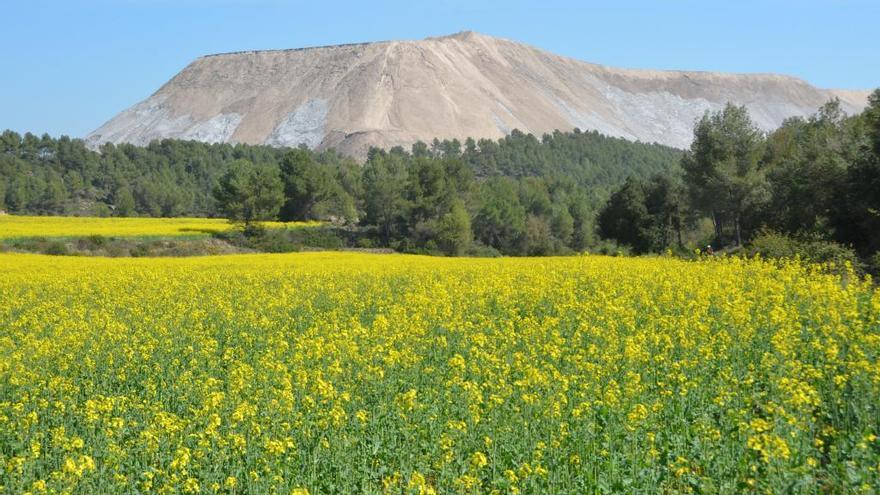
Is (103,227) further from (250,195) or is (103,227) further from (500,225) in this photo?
(500,225)

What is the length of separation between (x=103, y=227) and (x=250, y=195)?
1743 cm

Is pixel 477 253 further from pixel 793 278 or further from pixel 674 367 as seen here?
pixel 674 367

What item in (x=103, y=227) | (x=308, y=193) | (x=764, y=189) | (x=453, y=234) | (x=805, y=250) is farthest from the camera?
(x=308, y=193)

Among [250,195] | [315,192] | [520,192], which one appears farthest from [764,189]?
[520,192]

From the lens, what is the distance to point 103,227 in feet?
222

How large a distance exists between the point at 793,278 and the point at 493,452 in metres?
15.3

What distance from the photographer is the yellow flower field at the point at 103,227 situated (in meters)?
60.1

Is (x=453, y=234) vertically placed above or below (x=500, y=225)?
below

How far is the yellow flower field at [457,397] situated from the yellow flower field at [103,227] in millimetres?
42956

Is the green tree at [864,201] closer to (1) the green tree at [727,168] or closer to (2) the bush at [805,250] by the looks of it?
(2) the bush at [805,250]

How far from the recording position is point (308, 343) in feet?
46.3

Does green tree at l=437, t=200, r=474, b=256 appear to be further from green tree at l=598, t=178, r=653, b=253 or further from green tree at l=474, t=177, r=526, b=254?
green tree at l=598, t=178, r=653, b=253

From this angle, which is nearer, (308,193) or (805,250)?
(805,250)

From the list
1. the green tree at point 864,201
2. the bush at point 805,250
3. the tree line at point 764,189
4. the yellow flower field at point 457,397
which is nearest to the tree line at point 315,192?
the tree line at point 764,189
